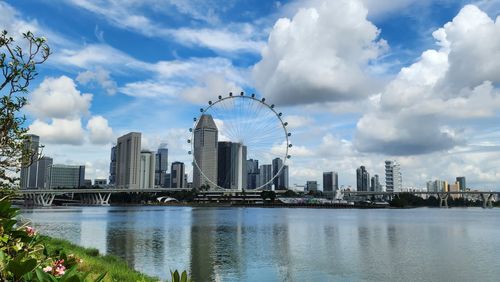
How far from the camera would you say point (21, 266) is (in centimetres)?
574

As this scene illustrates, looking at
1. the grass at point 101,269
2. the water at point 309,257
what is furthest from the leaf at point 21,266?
the water at point 309,257

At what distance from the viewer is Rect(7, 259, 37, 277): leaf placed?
18.8 feet

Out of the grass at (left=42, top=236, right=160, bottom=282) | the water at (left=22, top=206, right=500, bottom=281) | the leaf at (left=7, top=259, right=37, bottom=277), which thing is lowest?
the water at (left=22, top=206, right=500, bottom=281)

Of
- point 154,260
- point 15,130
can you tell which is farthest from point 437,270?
point 15,130

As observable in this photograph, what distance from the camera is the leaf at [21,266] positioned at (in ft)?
18.8

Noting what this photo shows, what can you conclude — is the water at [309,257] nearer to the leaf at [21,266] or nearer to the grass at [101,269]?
the grass at [101,269]

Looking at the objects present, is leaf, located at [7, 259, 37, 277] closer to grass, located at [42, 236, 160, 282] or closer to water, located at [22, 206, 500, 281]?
grass, located at [42, 236, 160, 282]

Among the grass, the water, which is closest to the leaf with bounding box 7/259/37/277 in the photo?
the grass

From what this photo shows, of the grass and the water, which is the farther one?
the water

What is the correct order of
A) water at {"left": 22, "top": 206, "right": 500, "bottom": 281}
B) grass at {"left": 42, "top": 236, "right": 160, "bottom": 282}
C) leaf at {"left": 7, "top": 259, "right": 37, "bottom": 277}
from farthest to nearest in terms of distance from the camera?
water at {"left": 22, "top": 206, "right": 500, "bottom": 281}, grass at {"left": 42, "top": 236, "right": 160, "bottom": 282}, leaf at {"left": 7, "top": 259, "right": 37, "bottom": 277}

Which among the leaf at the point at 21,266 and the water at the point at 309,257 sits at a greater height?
the leaf at the point at 21,266

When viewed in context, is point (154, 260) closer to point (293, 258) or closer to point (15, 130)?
point (293, 258)

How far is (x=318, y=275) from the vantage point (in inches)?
1156

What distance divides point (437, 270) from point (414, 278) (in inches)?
159
